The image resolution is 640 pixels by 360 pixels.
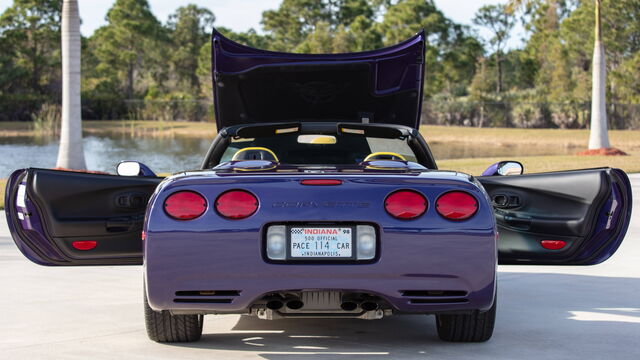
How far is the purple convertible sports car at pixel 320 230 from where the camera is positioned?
5086mm

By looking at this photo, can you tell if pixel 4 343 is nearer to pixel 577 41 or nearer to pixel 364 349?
pixel 364 349

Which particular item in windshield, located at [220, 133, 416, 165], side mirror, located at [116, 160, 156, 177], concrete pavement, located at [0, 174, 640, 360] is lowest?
concrete pavement, located at [0, 174, 640, 360]

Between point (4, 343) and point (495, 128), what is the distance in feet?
176

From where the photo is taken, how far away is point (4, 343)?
19.2 feet

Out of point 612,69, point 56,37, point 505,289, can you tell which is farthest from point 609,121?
point 505,289

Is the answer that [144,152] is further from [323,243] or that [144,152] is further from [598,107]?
[323,243]

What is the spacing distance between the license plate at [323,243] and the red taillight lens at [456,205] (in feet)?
1.55

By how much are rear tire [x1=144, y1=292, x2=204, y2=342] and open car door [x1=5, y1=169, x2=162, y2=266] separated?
1.67ft

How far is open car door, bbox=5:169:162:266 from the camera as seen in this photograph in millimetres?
5984

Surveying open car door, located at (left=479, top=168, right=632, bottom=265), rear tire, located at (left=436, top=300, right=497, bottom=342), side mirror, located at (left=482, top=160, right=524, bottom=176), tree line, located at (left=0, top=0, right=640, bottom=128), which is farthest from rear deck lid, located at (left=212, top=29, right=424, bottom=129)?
tree line, located at (left=0, top=0, right=640, bottom=128)

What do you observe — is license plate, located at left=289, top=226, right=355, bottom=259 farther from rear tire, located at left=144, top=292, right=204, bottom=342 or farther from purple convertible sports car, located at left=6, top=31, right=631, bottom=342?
rear tire, located at left=144, top=292, right=204, bottom=342

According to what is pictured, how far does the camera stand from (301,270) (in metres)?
5.05

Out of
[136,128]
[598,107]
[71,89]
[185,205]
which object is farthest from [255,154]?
[136,128]

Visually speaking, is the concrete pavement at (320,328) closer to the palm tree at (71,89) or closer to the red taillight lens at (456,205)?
the red taillight lens at (456,205)
